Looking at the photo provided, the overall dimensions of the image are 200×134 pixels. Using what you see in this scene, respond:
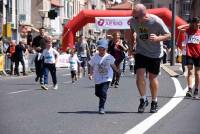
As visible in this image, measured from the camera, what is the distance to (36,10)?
229ft

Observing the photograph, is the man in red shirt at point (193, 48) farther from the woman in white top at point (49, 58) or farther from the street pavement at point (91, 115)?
the woman in white top at point (49, 58)

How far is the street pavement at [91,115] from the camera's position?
9.18 metres

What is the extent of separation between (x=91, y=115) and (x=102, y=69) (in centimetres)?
119

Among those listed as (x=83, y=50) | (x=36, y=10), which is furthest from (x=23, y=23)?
(x=83, y=50)

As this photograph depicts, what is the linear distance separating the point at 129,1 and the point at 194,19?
170253mm

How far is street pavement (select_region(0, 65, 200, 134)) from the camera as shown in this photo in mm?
9180

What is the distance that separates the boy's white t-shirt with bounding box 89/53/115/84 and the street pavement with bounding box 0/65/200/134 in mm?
557

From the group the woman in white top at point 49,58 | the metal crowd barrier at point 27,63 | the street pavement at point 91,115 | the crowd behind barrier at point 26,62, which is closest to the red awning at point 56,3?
the crowd behind barrier at point 26,62

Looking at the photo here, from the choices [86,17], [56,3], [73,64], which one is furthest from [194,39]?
[56,3]

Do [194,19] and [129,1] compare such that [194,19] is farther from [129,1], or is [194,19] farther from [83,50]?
[129,1]

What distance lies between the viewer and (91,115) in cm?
1101

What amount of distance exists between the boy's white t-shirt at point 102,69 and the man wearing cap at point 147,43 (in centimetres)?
72

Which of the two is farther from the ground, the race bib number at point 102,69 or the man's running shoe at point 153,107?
the race bib number at point 102,69

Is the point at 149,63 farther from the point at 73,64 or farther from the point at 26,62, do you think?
the point at 26,62
